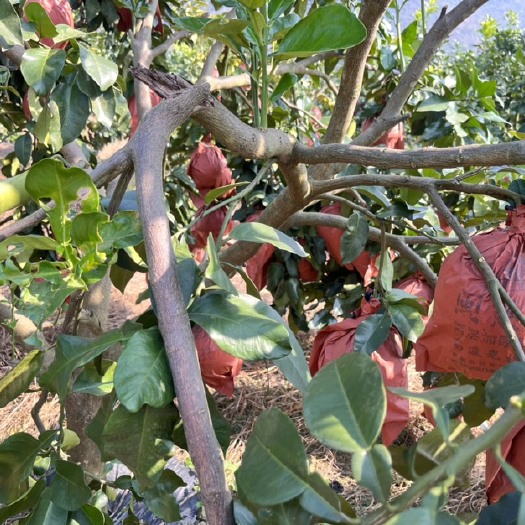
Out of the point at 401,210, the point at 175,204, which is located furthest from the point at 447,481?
the point at 175,204

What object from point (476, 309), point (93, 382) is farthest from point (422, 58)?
point (93, 382)

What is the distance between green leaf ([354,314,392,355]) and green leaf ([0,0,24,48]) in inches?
21.2

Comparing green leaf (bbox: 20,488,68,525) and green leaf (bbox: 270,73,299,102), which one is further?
green leaf (bbox: 270,73,299,102)

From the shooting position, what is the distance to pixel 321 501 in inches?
10.9

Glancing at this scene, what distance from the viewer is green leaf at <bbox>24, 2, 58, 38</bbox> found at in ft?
2.52

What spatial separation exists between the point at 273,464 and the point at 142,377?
0.36ft

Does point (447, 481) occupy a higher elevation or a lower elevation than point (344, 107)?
lower

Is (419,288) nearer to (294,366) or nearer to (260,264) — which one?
Answer: (260,264)

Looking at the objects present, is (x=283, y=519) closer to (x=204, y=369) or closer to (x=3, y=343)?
(x=204, y=369)

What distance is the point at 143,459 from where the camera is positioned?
0.42 meters

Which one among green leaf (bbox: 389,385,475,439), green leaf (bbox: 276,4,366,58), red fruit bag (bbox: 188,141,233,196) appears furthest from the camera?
red fruit bag (bbox: 188,141,233,196)

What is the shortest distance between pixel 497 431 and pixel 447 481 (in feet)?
0.09

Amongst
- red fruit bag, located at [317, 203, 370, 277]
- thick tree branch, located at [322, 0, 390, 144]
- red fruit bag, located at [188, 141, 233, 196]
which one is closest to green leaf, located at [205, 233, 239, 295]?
thick tree branch, located at [322, 0, 390, 144]

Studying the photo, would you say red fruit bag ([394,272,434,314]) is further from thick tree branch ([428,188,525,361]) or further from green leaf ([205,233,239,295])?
green leaf ([205,233,239,295])
